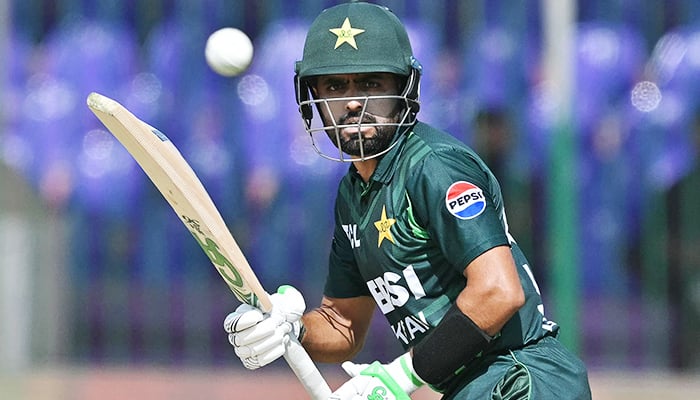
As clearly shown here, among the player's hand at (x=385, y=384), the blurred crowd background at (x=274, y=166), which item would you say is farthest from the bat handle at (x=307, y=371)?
the blurred crowd background at (x=274, y=166)

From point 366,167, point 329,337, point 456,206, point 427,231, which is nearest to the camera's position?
point 456,206

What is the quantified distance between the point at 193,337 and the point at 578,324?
5.42ft

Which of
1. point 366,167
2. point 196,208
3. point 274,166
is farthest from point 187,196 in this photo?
point 274,166

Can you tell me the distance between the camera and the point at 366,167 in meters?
3.45

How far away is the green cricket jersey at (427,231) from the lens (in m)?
3.12

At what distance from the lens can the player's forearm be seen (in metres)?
3.71

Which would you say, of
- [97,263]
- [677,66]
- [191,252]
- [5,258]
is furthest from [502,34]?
[5,258]

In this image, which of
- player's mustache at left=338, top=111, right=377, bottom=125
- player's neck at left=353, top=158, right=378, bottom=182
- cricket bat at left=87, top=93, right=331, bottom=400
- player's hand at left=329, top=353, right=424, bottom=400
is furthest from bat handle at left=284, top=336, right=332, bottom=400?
player's mustache at left=338, top=111, right=377, bottom=125

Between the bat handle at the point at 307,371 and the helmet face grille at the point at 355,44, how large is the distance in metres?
0.72

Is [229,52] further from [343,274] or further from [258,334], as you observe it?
[258,334]

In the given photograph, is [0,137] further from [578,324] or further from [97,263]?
[578,324]

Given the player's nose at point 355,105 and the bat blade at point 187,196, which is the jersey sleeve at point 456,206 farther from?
the bat blade at point 187,196

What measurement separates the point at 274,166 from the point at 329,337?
6.68 ft

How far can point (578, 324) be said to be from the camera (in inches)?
217
